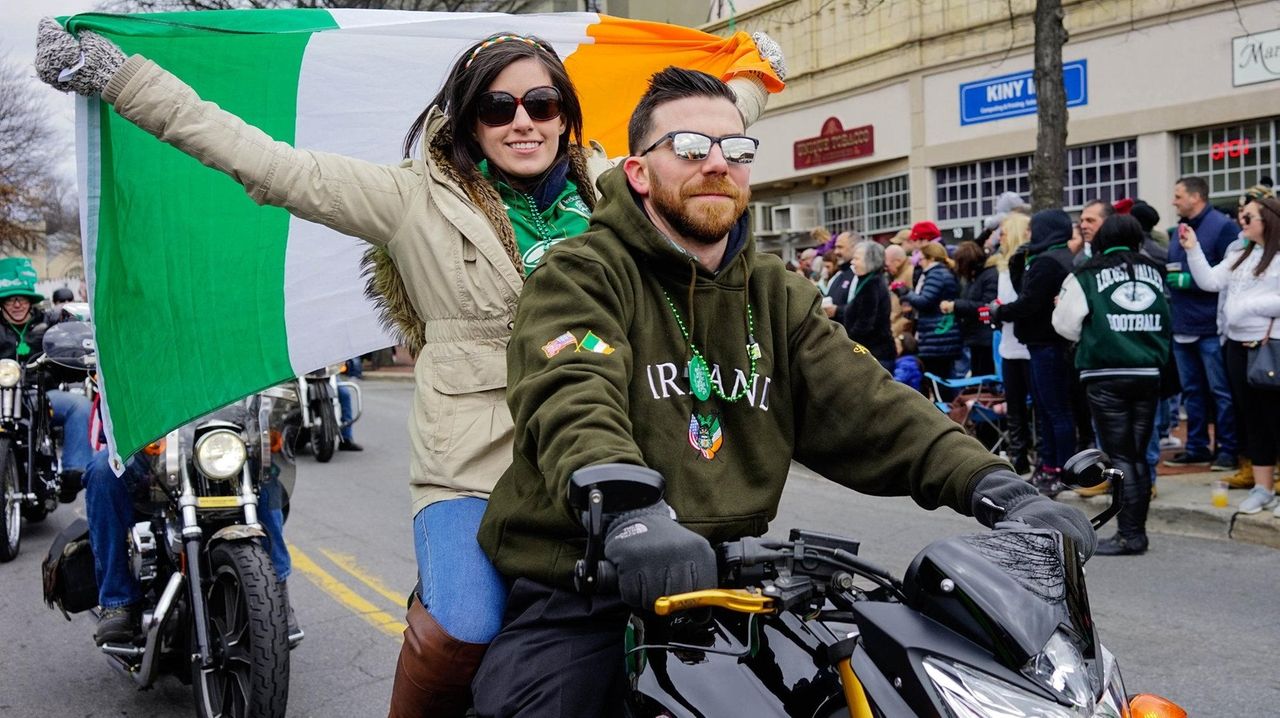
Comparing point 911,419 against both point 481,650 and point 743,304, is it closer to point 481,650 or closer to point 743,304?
point 743,304

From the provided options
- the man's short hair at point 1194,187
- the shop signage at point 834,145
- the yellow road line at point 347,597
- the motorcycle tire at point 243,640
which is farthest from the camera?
the shop signage at point 834,145

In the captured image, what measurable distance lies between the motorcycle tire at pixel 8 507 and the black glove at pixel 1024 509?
7.52 meters

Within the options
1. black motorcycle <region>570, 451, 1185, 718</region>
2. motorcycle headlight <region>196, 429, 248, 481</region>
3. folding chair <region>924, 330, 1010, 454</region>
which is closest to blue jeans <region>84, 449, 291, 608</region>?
motorcycle headlight <region>196, 429, 248, 481</region>

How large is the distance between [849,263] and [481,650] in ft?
32.7

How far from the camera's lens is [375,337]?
430 centimetres

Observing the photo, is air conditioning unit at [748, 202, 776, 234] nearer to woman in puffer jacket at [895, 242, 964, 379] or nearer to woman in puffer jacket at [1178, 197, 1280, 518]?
woman in puffer jacket at [895, 242, 964, 379]

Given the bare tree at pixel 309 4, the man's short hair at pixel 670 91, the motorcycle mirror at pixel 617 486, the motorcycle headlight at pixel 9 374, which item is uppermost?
the bare tree at pixel 309 4

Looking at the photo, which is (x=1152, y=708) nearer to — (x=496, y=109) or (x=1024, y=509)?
(x=1024, y=509)

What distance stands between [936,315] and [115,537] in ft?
26.3

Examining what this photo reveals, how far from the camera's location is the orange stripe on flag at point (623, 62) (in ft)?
15.9

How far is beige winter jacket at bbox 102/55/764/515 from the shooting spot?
3.09m

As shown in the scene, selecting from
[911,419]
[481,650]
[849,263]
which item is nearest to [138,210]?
[481,650]

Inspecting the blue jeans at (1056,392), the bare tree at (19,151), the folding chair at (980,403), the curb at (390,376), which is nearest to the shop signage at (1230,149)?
the folding chair at (980,403)

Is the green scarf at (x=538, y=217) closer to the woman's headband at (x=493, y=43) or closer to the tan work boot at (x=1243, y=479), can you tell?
the woman's headband at (x=493, y=43)
